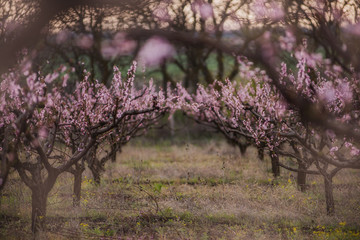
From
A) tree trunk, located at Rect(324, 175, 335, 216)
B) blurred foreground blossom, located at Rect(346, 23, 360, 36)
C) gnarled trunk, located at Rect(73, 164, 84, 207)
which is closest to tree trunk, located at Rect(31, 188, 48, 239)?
gnarled trunk, located at Rect(73, 164, 84, 207)

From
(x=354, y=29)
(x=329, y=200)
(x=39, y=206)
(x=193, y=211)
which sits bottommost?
(x=193, y=211)

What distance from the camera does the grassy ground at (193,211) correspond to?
5980mm

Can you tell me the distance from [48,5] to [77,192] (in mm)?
4864

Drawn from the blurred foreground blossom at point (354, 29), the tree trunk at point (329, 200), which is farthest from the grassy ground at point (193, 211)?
the blurred foreground blossom at point (354, 29)

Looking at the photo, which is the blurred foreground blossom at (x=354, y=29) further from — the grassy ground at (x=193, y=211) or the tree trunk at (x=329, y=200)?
the grassy ground at (x=193, y=211)

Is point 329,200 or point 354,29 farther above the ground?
point 354,29

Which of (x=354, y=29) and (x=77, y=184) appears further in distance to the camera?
(x=77, y=184)

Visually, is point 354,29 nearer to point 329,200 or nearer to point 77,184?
point 329,200

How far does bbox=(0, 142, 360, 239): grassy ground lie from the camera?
598 cm

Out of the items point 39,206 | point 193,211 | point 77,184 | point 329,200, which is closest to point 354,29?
point 329,200

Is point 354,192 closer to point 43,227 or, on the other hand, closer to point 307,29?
point 307,29

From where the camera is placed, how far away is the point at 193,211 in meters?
7.15

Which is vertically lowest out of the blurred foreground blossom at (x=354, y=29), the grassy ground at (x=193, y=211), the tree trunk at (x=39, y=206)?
the grassy ground at (x=193, y=211)

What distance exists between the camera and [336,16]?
5617mm
